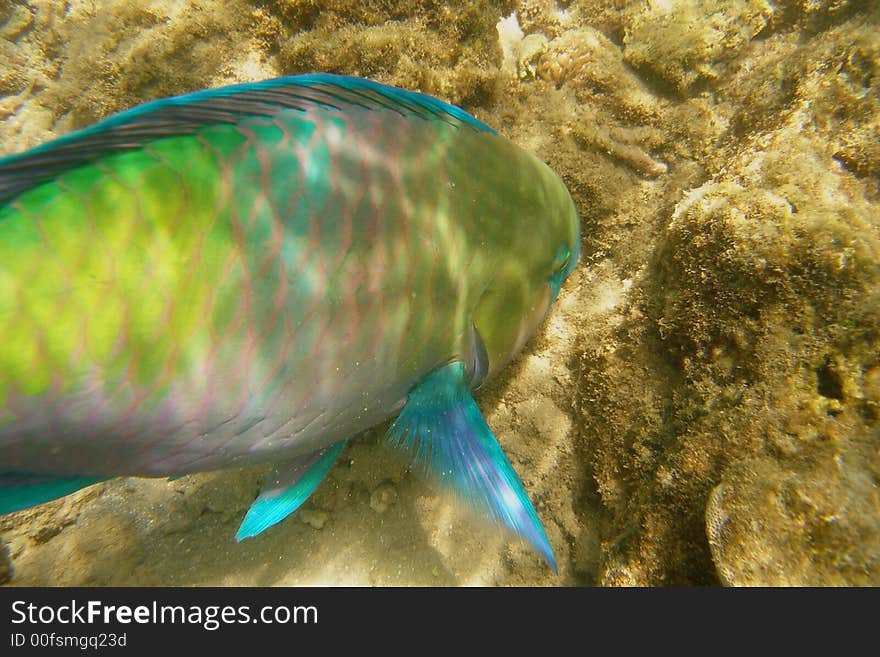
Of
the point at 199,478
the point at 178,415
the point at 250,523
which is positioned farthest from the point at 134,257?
the point at 199,478

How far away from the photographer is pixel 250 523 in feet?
5.68

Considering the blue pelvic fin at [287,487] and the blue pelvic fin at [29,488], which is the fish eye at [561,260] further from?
the blue pelvic fin at [29,488]

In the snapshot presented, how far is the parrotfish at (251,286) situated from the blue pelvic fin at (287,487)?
63mm

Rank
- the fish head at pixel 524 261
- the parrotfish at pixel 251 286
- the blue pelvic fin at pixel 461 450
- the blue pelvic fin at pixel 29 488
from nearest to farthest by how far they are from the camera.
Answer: the parrotfish at pixel 251 286 < the blue pelvic fin at pixel 29 488 < the blue pelvic fin at pixel 461 450 < the fish head at pixel 524 261

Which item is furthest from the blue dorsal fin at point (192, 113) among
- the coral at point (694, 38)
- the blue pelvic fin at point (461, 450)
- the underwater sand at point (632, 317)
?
the coral at point (694, 38)

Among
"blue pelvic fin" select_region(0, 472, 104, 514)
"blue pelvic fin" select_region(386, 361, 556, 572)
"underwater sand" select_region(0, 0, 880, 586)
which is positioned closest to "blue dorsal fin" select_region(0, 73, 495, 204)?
"blue pelvic fin" select_region(0, 472, 104, 514)

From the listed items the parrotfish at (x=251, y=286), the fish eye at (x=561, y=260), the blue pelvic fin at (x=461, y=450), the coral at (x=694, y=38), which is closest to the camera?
the parrotfish at (x=251, y=286)

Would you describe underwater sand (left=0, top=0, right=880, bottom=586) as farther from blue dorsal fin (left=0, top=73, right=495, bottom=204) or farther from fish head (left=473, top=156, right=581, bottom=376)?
blue dorsal fin (left=0, top=73, right=495, bottom=204)

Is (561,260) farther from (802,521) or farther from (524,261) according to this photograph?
(802,521)

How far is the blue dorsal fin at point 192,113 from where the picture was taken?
3.29 ft

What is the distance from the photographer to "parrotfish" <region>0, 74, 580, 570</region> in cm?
98
